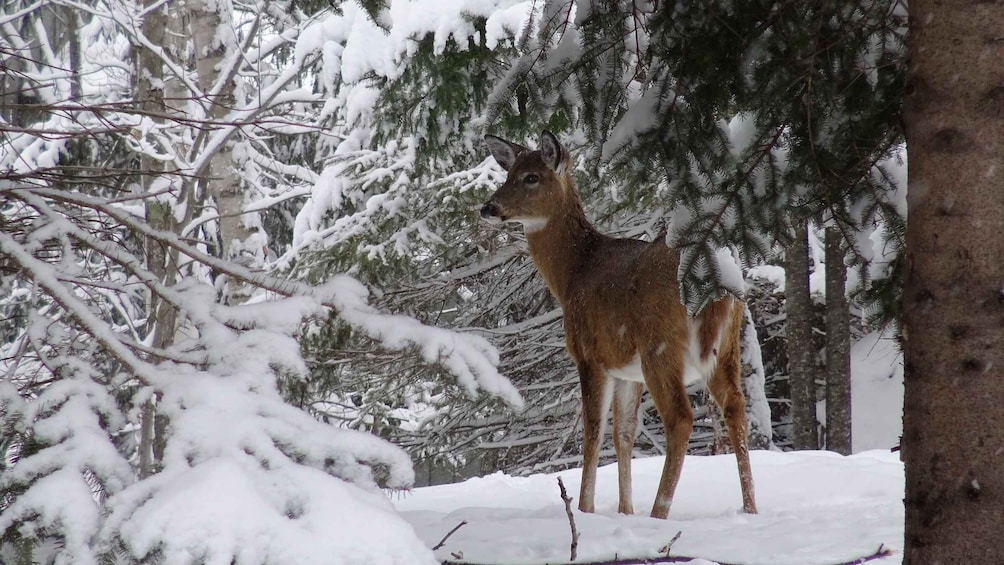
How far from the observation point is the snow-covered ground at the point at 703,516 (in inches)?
150

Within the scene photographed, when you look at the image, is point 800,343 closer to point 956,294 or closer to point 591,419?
point 591,419

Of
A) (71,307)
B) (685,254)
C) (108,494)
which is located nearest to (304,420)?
(108,494)

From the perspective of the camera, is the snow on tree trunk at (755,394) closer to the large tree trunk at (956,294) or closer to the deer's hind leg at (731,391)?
the deer's hind leg at (731,391)

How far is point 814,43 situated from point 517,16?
Result: 3558 millimetres

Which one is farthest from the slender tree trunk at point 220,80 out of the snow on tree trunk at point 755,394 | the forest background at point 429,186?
the snow on tree trunk at point 755,394

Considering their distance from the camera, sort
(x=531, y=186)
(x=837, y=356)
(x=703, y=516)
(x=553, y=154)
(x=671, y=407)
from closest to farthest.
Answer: (x=671, y=407), (x=703, y=516), (x=553, y=154), (x=531, y=186), (x=837, y=356)

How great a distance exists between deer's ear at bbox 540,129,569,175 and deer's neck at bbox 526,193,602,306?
322 mm

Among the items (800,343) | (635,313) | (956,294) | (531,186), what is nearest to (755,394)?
(800,343)

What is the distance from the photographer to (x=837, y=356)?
10.9 metres

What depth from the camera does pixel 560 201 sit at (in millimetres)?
6527

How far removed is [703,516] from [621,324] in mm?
1269

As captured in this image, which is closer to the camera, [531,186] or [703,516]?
[703,516]

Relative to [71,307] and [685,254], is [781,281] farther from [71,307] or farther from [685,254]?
[71,307]

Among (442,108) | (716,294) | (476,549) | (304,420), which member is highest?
(442,108)
